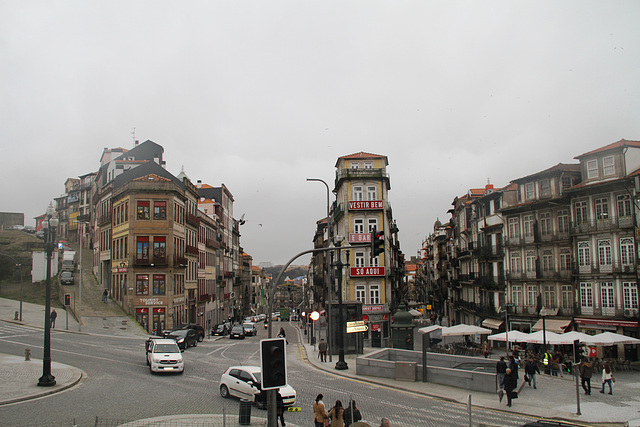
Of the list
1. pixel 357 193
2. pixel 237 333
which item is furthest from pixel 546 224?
pixel 237 333

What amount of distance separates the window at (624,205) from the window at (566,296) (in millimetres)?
7567

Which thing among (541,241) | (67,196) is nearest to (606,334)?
(541,241)

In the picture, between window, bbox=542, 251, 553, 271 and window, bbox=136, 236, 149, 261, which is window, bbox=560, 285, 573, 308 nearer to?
window, bbox=542, 251, 553, 271

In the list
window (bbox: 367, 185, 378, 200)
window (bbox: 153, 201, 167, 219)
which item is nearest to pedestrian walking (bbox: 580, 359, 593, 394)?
window (bbox: 367, 185, 378, 200)

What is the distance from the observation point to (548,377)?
26.9 meters

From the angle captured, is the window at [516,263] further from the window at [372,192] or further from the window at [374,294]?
the window at [372,192]

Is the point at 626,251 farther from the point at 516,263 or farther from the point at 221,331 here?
the point at 221,331

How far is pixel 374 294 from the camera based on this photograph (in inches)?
2111

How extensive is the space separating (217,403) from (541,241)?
3213 cm

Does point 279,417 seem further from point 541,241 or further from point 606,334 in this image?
point 541,241

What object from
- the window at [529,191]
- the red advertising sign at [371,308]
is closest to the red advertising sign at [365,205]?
the red advertising sign at [371,308]

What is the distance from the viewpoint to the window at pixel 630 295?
34.1 metres

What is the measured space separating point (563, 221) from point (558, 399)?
22.9 metres

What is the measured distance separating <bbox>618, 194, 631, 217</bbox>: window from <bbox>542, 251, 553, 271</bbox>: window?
24.6 ft
